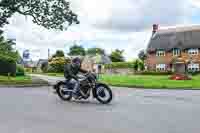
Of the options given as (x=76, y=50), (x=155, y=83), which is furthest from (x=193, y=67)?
A: (x=76, y=50)

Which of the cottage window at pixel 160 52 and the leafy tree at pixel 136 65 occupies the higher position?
the cottage window at pixel 160 52

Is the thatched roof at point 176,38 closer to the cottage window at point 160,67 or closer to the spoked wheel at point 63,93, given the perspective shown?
the cottage window at point 160,67

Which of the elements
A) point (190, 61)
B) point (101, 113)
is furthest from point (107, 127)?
point (190, 61)

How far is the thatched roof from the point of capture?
69000mm

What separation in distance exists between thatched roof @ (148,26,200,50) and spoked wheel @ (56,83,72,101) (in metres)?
56.8

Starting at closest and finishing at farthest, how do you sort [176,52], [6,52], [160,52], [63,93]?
[63,93] < [6,52] < [176,52] < [160,52]

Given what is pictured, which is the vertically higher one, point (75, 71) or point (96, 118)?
point (75, 71)

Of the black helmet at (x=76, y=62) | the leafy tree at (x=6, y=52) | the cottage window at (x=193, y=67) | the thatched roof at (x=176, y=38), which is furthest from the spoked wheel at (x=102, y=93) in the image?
the thatched roof at (x=176, y=38)

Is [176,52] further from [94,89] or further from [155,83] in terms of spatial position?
[94,89]

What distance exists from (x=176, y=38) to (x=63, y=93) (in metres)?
58.8

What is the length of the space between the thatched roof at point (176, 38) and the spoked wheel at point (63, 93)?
186 ft

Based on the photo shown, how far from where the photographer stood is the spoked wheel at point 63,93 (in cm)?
1394

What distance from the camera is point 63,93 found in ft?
46.5

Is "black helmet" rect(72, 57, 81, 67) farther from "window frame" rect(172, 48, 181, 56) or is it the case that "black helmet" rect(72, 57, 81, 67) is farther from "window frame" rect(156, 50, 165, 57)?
"window frame" rect(156, 50, 165, 57)
